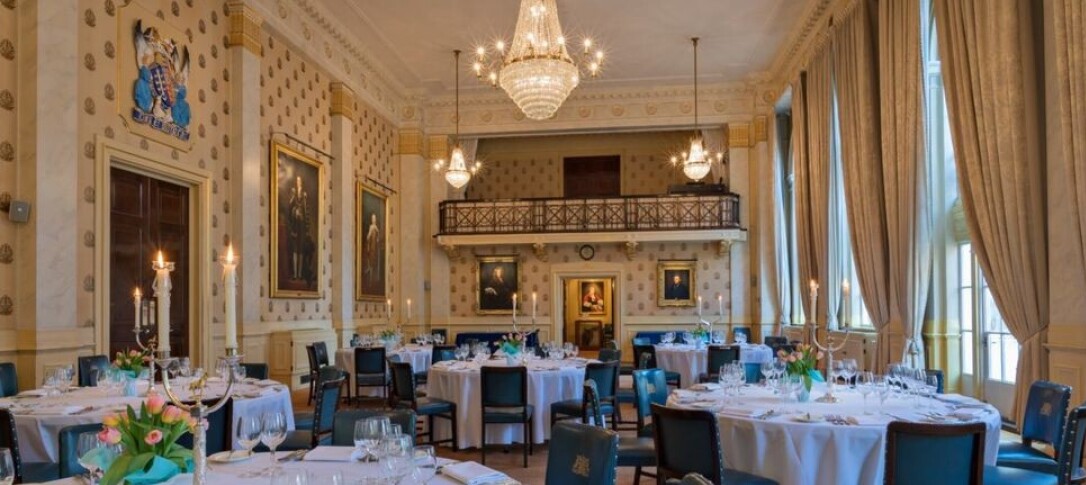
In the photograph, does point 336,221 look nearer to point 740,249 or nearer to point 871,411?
point 740,249

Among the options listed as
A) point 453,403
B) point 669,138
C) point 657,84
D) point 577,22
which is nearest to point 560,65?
point 453,403

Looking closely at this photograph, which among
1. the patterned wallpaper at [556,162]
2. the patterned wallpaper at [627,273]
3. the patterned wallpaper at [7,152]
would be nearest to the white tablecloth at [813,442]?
the patterned wallpaper at [7,152]

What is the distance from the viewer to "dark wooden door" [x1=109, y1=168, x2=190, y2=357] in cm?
805

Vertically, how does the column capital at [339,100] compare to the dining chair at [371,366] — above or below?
above

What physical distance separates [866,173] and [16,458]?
884 centimetres

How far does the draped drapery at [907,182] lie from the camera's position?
8227 mm

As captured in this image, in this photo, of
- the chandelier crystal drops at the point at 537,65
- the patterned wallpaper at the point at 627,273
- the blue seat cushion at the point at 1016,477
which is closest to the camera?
the blue seat cushion at the point at 1016,477

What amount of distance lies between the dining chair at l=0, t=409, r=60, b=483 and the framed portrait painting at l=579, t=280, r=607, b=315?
18642mm

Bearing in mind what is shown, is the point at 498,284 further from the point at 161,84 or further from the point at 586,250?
the point at 161,84

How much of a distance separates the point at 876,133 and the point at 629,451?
626 centimetres

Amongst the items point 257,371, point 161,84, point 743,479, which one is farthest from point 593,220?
point 743,479

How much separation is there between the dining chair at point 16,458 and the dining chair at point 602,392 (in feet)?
14.1

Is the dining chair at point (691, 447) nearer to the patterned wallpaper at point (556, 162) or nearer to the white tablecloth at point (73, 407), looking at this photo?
the white tablecloth at point (73, 407)

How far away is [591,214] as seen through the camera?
16844mm
